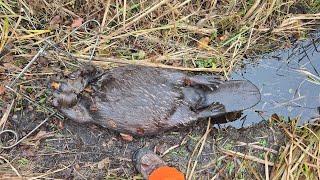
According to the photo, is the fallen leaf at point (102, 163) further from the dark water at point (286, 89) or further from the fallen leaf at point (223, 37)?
the fallen leaf at point (223, 37)

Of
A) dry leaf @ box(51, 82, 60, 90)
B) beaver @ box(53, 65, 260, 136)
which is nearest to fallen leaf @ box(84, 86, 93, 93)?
beaver @ box(53, 65, 260, 136)

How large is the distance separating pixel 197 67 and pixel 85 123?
41.1 inches

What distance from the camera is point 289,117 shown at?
4.38 meters

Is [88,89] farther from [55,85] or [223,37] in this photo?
[223,37]

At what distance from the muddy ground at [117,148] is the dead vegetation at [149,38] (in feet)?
0.10

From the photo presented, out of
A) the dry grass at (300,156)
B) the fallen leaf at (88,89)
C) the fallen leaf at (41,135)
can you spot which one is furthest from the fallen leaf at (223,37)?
the fallen leaf at (41,135)

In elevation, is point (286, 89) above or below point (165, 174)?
above

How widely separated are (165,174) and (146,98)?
24.0 inches

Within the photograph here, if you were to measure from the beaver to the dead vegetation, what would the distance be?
0.70 ft

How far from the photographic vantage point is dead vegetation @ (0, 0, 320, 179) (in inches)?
171

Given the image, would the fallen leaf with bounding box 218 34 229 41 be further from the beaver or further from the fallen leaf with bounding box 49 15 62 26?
the fallen leaf with bounding box 49 15 62 26

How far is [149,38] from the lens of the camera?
14.7ft

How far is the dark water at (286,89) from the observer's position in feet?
14.4

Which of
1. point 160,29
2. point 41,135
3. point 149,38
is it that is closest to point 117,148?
point 41,135
